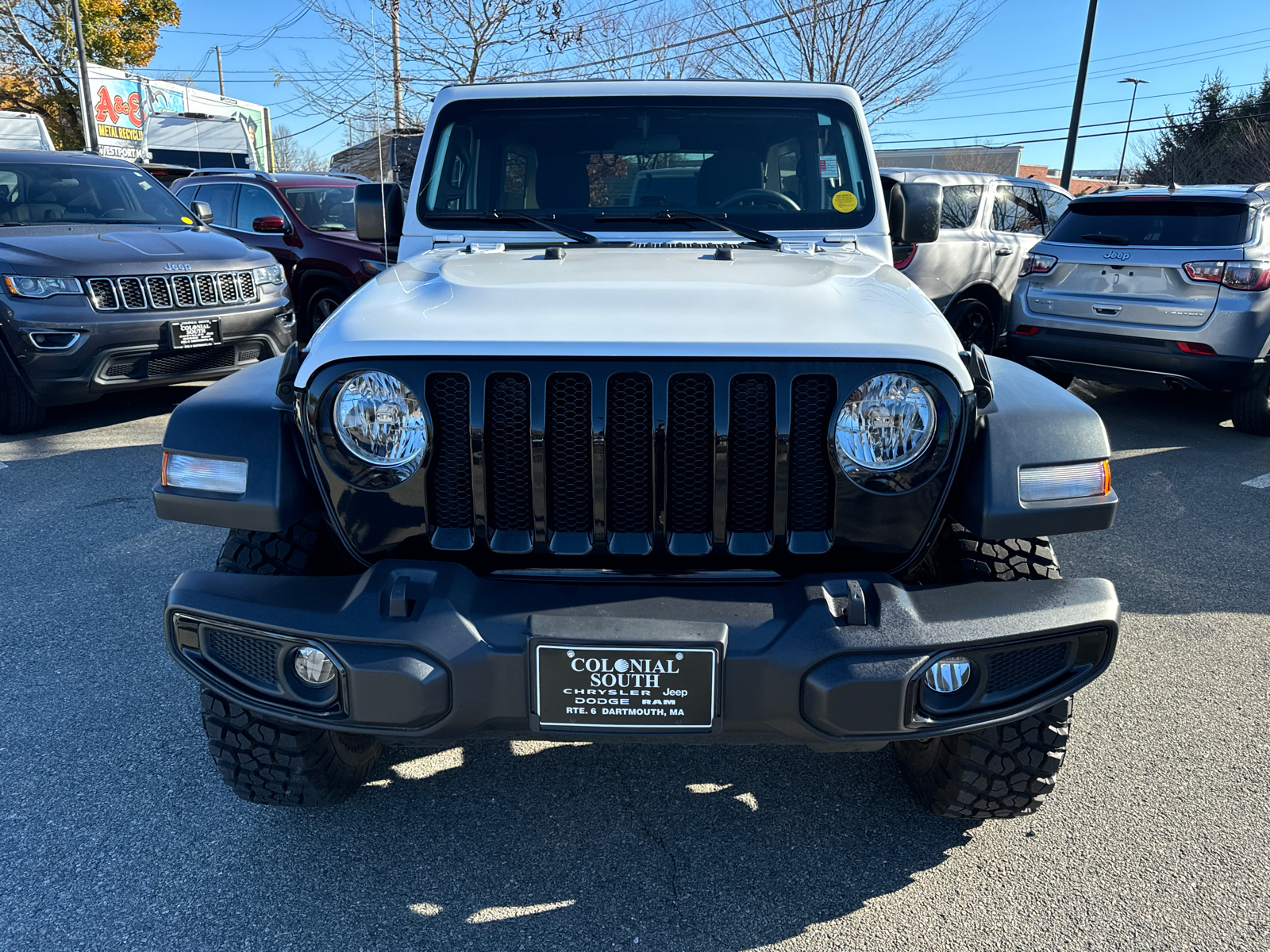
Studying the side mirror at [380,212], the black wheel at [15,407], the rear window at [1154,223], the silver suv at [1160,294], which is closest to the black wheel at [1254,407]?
the silver suv at [1160,294]

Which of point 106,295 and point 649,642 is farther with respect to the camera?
point 106,295

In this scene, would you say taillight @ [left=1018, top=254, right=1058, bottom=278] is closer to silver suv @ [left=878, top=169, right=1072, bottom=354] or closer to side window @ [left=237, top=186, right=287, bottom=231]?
silver suv @ [left=878, top=169, right=1072, bottom=354]

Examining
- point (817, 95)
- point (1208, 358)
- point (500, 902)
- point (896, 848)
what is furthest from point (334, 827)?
point (1208, 358)

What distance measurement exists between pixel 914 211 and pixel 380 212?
194cm

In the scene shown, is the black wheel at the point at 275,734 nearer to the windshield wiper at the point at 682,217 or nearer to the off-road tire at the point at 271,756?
the off-road tire at the point at 271,756

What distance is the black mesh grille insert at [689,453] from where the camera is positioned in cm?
190

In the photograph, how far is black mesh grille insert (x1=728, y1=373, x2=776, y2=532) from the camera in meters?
1.89

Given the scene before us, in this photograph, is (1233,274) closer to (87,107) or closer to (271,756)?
(271,756)

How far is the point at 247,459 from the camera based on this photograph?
1.98 meters

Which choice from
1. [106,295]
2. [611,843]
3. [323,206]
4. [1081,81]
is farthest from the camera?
[1081,81]

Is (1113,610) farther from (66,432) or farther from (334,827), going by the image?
(66,432)

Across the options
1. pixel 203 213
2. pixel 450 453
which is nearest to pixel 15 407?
pixel 203 213

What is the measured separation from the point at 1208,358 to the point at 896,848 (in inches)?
201

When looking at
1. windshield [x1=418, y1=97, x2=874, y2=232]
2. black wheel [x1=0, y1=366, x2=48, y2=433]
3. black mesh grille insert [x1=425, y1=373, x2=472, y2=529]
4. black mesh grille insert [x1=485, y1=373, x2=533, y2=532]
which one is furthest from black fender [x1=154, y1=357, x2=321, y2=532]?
black wheel [x1=0, y1=366, x2=48, y2=433]
